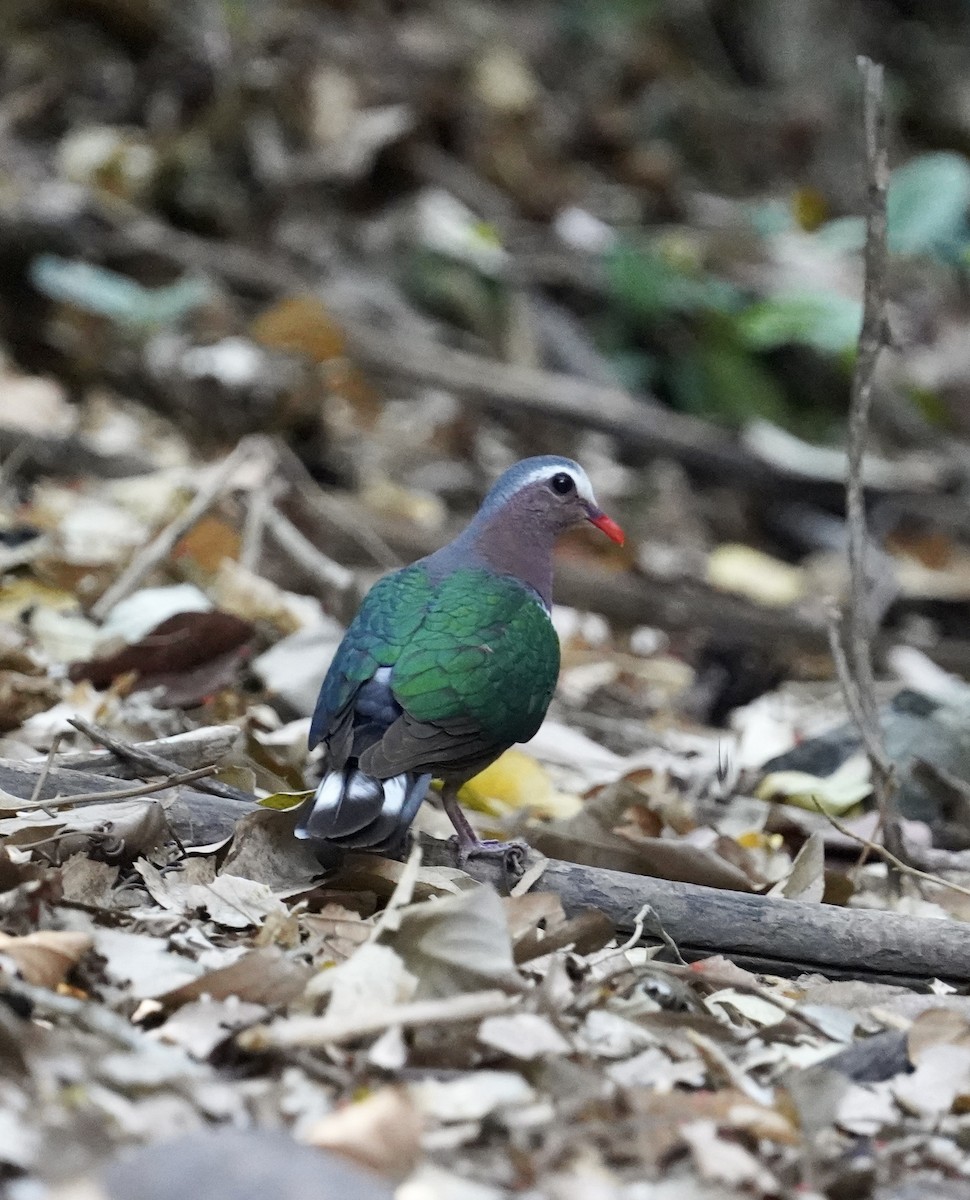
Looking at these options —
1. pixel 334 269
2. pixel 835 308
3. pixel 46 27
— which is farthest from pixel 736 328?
pixel 46 27

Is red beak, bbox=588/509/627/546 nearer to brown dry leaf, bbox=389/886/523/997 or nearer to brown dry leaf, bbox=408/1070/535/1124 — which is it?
brown dry leaf, bbox=389/886/523/997

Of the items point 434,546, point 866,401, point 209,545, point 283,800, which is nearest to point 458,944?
point 283,800

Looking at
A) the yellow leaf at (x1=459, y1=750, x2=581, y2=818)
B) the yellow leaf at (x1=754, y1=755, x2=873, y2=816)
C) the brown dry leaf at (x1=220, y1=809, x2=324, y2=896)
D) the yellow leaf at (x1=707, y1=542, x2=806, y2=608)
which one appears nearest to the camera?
the brown dry leaf at (x1=220, y1=809, x2=324, y2=896)

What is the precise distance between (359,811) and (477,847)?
354 mm

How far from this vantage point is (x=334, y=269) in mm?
8312

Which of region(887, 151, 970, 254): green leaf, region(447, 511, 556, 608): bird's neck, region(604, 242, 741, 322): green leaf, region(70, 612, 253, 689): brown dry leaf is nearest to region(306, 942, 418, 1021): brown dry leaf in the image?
region(447, 511, 556, 608): bird's neck

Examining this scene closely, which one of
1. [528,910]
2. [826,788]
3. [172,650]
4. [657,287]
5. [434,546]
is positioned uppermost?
[528,910]

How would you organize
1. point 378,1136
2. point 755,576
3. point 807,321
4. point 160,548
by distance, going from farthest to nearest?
1. point 807,321
2. point 755,576
3. point 160,548
4. point 378,1136

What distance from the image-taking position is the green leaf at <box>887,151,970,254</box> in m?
7.50

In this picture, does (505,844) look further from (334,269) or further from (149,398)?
(334,269)

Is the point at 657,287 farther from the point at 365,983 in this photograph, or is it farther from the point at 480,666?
the point at 365,983

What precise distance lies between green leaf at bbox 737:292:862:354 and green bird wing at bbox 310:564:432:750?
4.09 m

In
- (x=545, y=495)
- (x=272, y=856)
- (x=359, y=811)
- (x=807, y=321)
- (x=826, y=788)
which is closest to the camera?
(x=359, y=811)

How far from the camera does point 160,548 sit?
184 inches
